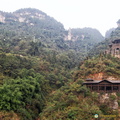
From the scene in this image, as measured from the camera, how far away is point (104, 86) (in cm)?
2198

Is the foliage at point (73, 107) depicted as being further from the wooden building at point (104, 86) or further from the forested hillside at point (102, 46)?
the forested hillside at point (102, 46)

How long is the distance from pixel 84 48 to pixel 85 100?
59.4 metres

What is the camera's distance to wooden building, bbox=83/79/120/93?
21.8 meters

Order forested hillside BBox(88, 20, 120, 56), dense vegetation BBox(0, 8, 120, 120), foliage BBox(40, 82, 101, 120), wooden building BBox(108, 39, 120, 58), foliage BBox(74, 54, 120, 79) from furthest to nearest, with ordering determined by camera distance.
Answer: forested hillside BBox(88, 20, 120, 56) < wooden building BBox(108, 39, 120, 58) < foliage BBox(74, 54, 120, 79) < dense vegetation BBox(0, 8, 120, 120) < foliage BBox(40, 82, 101, 120)

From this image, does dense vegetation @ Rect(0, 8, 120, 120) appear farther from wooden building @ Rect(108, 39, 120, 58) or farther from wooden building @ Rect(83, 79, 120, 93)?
wooden building @ Rect(108, 39, 120, 58)

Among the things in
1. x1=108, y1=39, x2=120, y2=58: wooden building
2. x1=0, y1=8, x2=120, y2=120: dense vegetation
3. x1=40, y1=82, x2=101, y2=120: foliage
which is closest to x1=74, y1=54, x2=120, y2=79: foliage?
x1=0, y1=8, x2=120, y2=120: dense vegetation

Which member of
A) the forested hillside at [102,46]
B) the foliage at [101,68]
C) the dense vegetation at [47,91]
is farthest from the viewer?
the forested hillside at [102,46]

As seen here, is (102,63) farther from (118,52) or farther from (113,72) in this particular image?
(118,52)

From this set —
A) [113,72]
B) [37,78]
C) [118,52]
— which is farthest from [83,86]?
[118,52]

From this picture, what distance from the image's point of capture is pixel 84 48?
258ft

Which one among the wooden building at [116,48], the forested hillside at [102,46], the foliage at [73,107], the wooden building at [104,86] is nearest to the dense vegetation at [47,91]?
the foliage at [73,107]

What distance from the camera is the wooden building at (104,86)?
2180 cm

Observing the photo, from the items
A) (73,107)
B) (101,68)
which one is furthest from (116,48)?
(73,107)

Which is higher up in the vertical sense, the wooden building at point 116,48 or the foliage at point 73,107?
the wooden building at point 116,48
